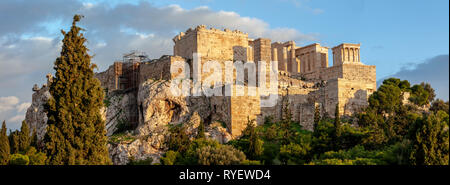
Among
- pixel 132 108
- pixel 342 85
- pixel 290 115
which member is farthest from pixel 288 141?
pixel 132 108

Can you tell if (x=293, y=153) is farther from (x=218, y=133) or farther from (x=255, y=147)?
(x=218, y=133)

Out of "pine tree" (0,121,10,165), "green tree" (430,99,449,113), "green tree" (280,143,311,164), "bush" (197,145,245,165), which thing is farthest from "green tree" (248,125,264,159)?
"green tree" (430,99,449,113)

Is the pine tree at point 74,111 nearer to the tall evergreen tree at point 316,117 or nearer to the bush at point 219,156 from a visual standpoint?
the bush at point 219,156

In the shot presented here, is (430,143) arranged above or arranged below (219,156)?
above

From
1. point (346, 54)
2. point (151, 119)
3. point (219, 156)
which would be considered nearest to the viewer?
point (219, 156)

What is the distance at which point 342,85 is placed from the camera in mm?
49094

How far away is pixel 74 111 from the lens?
30453mm

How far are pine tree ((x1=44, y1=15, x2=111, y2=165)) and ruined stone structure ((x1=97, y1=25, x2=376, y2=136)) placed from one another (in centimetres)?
1849

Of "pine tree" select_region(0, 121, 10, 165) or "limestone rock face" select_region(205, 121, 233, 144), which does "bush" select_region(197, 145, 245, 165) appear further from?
"pine tree" select_region(0, 121, 10, 165)

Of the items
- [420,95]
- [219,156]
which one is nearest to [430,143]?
Answer: [219,156]

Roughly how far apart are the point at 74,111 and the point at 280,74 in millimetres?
34147

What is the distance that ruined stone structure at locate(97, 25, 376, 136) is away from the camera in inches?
1919

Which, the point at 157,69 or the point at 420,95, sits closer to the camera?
the point at 157,69
